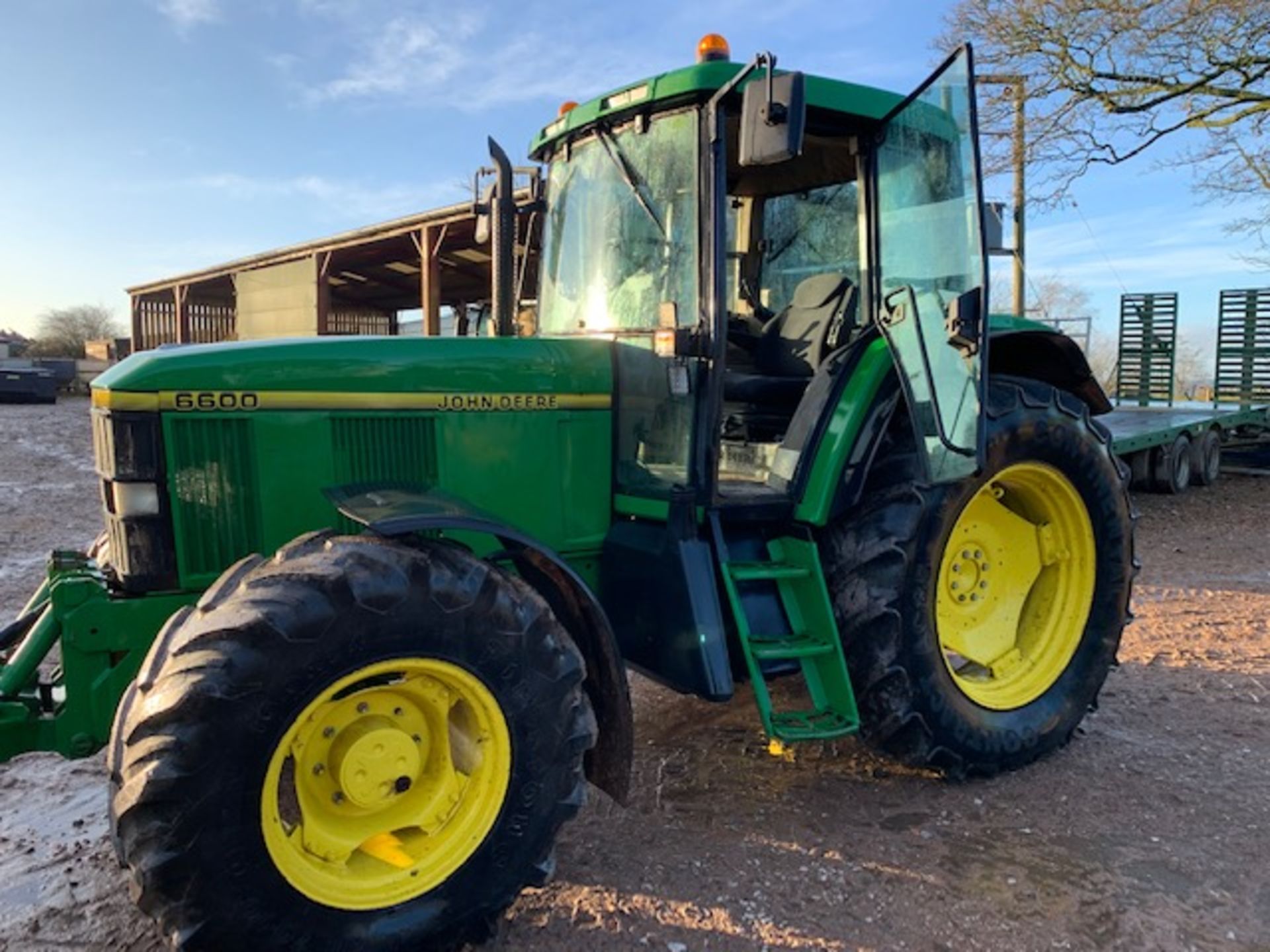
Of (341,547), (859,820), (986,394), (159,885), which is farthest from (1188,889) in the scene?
(159,885)

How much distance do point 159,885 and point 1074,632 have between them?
3587 mm

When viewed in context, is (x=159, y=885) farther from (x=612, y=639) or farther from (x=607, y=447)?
(x=607, y=447)

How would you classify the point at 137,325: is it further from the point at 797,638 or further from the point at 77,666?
the point at 797,638

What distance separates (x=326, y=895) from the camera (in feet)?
8.00

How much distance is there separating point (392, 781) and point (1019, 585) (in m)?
2.91

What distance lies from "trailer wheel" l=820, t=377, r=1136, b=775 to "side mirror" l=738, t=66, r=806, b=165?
1326 millimetres

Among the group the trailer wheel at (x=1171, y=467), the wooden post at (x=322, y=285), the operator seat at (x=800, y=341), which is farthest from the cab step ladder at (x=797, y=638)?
the wooden post at (x=322, y=285)

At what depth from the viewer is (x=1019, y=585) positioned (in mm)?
4246

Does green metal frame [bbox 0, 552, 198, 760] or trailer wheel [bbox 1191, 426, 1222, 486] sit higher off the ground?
green metal frame [bbox 0, 552, 198, 760]

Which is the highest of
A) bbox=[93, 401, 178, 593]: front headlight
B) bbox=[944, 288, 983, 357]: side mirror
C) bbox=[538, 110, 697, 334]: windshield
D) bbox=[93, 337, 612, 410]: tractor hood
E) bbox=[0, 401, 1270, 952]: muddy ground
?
bbox=[538, 110, 697, 334]: windshield

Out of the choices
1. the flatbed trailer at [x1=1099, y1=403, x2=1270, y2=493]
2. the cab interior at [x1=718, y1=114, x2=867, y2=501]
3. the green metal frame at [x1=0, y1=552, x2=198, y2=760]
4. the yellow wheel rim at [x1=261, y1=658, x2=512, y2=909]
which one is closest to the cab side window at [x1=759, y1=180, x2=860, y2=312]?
the cab interior at [x1=718, y1=114, x2=867, y2=501]

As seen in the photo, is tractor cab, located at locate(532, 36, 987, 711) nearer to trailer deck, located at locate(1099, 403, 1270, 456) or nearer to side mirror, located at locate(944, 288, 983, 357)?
side mirror, located at locate(944, 288, 983, 357)

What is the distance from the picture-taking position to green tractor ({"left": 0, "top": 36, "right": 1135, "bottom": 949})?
2.40 meters

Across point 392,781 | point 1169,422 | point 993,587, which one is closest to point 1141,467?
point 1169,422
